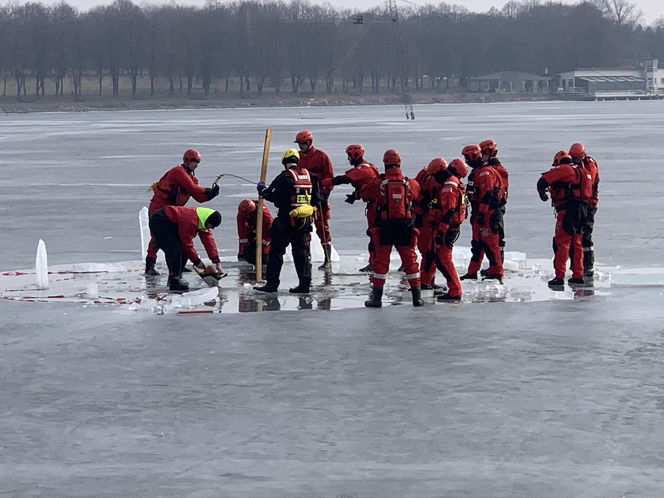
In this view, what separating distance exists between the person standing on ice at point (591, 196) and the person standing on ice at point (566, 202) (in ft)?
0.28

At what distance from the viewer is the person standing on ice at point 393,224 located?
13.2m

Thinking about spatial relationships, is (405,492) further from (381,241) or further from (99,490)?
(381,241)

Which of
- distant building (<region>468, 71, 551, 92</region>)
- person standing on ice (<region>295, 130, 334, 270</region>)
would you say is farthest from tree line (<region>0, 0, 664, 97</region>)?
person standing on ice (<region>295, 130, 334, 270</region>)

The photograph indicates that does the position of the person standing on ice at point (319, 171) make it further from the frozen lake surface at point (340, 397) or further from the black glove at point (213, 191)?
the black glove at point (213, 191)

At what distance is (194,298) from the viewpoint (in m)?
13.9

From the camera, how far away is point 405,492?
7.18 metres

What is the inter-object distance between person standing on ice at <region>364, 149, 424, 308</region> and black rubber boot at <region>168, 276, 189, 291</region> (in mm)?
2160

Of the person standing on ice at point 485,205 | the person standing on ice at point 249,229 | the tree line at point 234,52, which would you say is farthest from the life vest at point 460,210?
the tree line at point 234,52

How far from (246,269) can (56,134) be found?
48.0 meters

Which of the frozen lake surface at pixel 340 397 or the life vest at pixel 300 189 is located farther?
the life vest at pixel 300 189

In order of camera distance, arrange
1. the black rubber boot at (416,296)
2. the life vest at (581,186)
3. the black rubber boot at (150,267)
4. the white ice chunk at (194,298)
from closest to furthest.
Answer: the black rubber boot at (416,296)
the white ice chunk at (194,298)
the life vest at (581,186)
the black rubber boot at (150,267)

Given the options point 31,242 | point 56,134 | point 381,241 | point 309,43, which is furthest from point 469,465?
point 309,43

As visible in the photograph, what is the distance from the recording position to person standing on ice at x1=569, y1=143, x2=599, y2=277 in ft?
47.8

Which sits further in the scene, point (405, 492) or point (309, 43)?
point (309, 43)
